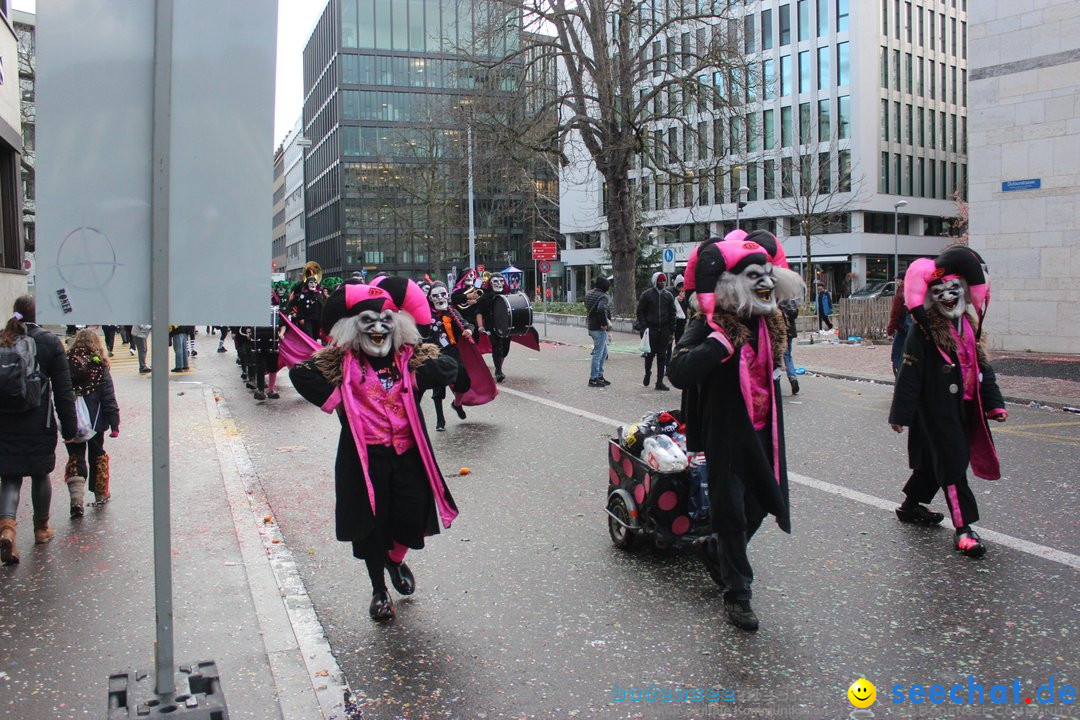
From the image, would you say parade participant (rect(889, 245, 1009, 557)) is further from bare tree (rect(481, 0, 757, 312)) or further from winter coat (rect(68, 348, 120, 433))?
bare tree (rect(481, 0, 757, 312))

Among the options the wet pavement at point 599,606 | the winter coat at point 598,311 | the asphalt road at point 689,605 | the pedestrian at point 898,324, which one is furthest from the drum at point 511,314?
the wet pavement at point 599,606

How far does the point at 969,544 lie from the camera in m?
5.19

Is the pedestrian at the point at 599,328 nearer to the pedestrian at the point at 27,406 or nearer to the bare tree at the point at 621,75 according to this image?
the pedestrian at the point at 27,406

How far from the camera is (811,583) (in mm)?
4840

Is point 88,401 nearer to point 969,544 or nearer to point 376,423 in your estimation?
point 376,423

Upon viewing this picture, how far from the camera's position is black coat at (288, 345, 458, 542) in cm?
430

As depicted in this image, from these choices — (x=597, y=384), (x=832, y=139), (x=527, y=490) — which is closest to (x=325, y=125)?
(x=832, y=139)

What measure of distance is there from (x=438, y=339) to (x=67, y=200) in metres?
7.02

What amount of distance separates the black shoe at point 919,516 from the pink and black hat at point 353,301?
3.70 m

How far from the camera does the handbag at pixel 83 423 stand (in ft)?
20.8

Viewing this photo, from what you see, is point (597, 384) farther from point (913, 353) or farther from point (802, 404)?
point (913, 353)

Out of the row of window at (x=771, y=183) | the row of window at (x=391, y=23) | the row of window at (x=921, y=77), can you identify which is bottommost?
the row of window at (x=771, y=183)

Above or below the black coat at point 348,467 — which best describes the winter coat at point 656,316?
above

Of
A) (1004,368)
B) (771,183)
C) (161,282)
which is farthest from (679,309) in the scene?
(771,183)
